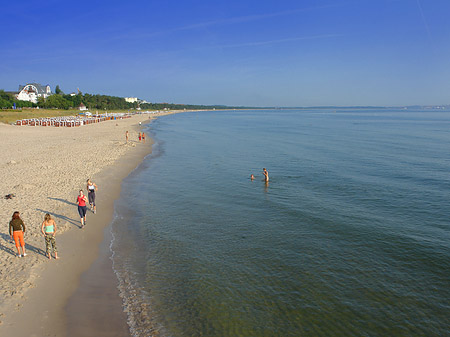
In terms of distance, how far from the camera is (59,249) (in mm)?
12758

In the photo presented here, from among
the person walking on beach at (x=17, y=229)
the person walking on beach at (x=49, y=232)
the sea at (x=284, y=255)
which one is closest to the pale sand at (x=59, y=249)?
the person walking on beach at (x=49, y=232)

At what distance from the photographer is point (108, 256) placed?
12.8 meters

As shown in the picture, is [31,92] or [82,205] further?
[31,92]

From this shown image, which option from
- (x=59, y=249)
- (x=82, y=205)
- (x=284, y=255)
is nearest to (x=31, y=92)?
(x=82, y=205)

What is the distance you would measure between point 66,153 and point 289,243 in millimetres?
27471

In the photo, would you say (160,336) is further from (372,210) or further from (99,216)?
(372,210)

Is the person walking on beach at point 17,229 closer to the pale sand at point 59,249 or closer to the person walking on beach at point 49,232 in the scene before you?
the pale sand at point 59,249

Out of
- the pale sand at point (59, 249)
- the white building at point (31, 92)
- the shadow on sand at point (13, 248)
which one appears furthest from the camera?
the white building at point (31, 92)

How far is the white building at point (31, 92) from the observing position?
135 m

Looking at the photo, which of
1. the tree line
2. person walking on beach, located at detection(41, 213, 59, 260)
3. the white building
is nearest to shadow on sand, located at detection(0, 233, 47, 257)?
person walking on beach, located at detection(41, 213, 59, 260)

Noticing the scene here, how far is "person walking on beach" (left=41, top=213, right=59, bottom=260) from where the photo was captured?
11.5m

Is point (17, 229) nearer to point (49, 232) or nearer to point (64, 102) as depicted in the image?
point (49, 232)

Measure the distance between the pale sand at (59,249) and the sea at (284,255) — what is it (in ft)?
2.57

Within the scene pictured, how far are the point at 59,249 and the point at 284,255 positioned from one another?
30.5ft
